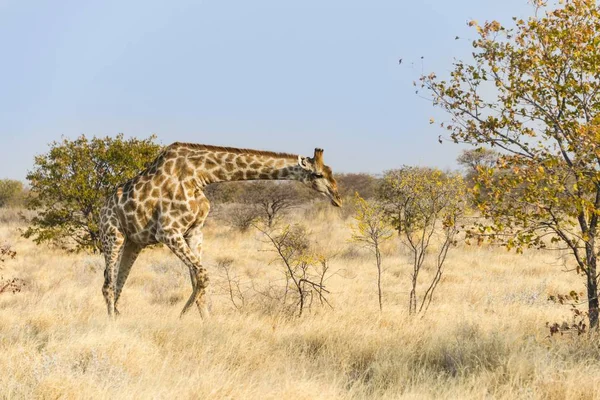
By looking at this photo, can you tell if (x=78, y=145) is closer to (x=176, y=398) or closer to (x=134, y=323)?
(x=134, y=323)

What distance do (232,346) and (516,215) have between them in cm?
350

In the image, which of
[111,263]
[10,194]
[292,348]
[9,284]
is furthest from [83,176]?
[10,194]

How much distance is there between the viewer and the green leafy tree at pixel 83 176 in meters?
17.4

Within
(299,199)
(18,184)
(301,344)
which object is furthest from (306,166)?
(18,184)

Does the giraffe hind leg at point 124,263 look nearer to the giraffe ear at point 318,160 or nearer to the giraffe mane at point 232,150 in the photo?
the giraffe mane at point 232,150

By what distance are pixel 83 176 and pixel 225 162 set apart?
32.5ft

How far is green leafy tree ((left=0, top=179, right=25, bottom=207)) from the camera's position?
125 feet

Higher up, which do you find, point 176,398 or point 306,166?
point 306,166

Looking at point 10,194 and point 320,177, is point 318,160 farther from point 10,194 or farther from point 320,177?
point 10,194

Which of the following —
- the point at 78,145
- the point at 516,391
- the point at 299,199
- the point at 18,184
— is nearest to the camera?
the point at 516,391

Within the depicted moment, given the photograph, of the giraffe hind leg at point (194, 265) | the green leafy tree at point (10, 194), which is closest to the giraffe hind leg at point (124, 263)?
the giraffe hind leg at point (194, 265)

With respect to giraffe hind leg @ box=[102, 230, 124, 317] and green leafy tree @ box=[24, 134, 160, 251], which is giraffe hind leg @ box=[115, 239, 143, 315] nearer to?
giraffe hind leg @ box=[102, 230, 124, 317]

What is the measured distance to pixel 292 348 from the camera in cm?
746

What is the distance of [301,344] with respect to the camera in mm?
7605
